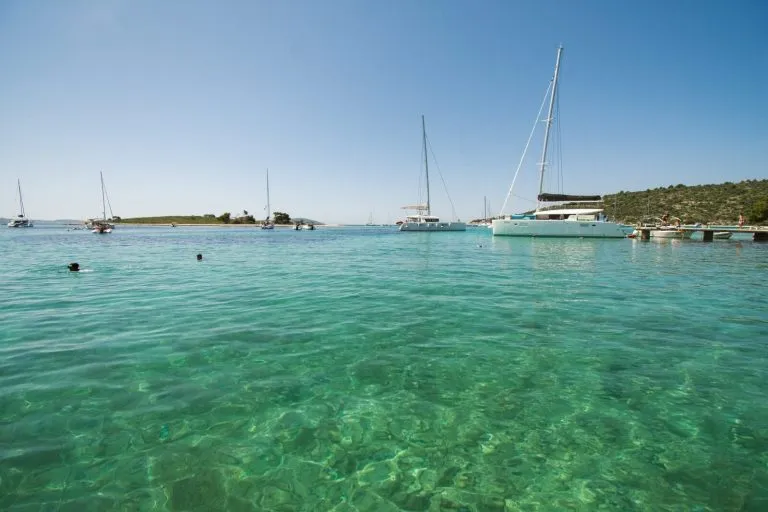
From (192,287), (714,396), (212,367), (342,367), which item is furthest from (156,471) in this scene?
(192,287)

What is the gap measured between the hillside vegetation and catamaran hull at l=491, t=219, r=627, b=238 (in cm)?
3830

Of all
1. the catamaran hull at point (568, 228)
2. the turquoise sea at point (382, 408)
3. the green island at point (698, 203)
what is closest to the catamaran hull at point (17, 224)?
the turquoise sea at point (382, 408)

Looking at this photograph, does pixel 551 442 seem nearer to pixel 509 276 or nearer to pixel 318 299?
pixel 318 299

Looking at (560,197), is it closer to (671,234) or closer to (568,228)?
(568,228)

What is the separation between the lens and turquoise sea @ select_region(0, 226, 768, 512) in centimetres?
338

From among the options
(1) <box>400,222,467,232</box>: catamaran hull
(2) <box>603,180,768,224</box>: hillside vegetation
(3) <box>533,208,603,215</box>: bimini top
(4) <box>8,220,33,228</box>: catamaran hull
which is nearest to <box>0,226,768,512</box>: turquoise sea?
(3) <box>533,208,603,215</box>: bimini top

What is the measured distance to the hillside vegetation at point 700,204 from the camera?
72.8 metres

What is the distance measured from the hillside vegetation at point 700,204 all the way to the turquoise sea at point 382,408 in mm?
82596

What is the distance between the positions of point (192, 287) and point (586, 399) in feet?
44.8

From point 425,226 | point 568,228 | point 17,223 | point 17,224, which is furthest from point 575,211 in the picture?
point 17,224

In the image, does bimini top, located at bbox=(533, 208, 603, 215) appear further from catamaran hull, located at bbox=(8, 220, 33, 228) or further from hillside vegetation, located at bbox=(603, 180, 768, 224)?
catamaran hull, located at bbox=(8, 220, 33, 228)

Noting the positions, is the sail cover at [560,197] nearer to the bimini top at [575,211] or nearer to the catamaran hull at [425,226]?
the bimini top at [575,211]

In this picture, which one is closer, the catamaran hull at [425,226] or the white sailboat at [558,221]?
the white sailboat at [558,221]

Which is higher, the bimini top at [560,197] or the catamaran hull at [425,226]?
the bimini top at [560,197]
